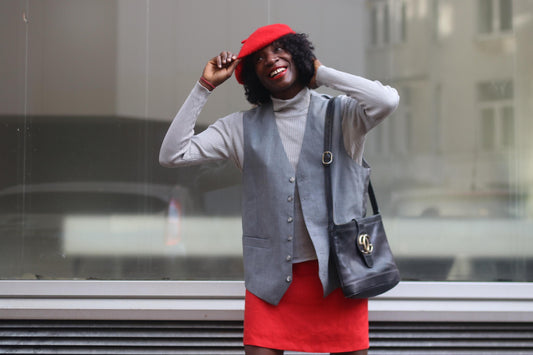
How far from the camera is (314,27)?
143 inches

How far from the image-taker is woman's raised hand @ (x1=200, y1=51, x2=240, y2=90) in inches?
77.6

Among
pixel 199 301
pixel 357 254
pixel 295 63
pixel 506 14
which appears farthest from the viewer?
pixel 506 14

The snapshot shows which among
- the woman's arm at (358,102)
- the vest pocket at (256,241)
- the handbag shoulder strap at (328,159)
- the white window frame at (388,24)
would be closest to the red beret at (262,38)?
the woman's arm at (358,102)

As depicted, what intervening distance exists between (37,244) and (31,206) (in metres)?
0.26

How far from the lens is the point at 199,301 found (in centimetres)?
348

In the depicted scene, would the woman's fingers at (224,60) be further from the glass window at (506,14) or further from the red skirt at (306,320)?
the glass window at (506,14)

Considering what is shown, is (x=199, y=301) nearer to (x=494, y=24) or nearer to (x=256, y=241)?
(x=256, y=241)

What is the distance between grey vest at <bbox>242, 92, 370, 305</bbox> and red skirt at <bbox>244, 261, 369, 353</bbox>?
53mm

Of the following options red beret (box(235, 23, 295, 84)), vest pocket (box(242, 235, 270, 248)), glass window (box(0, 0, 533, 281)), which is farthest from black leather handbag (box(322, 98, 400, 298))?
glass window (box(0, 0, 533, 281))

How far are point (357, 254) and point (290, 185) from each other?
33cm

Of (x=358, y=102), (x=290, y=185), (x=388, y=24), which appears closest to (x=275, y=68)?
(x=358, y=102)

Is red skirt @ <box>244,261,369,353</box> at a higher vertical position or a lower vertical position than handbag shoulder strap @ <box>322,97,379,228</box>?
lower

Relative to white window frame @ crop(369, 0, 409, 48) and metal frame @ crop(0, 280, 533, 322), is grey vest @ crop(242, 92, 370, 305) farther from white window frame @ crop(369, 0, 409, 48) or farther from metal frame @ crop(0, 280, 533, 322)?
white window frame @ crop(369, 0, 409, 48)

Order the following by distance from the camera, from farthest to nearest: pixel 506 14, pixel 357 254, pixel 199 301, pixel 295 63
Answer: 1. pixel 506 14
2. pixel 199 301
3. pixel 295 63
4. pixel 357 254
